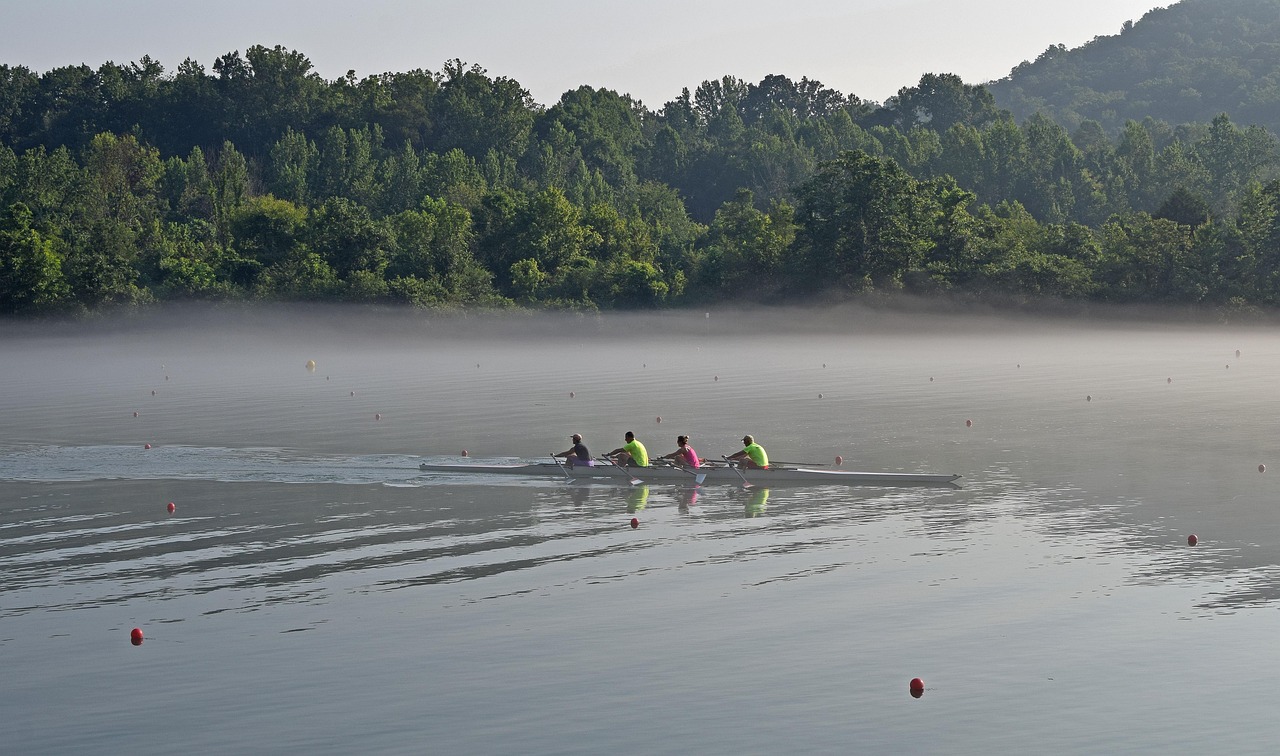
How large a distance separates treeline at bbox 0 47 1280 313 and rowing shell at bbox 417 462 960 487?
67942 millimetres

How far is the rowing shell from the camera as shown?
32.9 metres

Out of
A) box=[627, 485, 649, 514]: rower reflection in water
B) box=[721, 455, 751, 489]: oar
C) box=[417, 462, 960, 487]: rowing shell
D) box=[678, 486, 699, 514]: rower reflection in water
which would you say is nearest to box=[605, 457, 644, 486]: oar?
box=[417, 462, 960, 487]: rowing shell

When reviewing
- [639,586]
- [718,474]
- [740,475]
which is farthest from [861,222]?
[639,586]

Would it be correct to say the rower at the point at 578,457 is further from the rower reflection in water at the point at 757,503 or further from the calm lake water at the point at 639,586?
the rower reflection in water at the point at 757,503

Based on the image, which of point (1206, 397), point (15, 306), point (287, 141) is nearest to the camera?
point (1206, 397)

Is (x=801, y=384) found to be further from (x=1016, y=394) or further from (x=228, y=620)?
(x=228, y=620)

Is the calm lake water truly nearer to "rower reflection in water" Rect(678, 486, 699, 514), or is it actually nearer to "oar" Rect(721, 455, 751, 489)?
"rower reflection in water" Rect(678, 486, 699, 514)

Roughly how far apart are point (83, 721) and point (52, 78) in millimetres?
161156

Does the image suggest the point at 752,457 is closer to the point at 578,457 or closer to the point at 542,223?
the point at 578,457

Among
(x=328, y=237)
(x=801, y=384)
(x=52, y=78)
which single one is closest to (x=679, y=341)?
(x=328, y=237)

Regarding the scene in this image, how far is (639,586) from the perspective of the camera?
2234 centimetres

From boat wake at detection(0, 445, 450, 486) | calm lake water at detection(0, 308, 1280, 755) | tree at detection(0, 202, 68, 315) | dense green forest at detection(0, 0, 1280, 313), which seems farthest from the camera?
dense green forest at detection(0, 0, 1280, 313)

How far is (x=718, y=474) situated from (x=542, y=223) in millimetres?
79010

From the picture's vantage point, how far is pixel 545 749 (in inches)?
608
